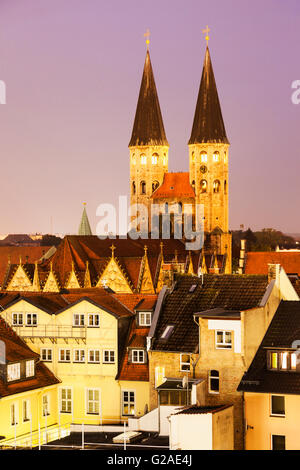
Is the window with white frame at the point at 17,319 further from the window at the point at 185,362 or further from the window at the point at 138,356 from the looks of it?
the window at the point at 185,362

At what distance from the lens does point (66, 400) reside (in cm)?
4644

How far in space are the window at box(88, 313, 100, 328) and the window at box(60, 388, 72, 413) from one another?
3.64m

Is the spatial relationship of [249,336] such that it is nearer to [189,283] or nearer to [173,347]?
[173,347]

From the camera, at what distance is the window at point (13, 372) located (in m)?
42.5

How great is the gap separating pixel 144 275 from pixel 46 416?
48.9 metres

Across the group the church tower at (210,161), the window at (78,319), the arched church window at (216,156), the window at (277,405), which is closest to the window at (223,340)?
the window at (277,405)

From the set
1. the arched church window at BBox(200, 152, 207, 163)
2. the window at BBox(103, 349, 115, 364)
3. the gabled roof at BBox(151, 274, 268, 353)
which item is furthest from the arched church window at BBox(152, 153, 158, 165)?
the window at BBox(103, 349, 115, 364)

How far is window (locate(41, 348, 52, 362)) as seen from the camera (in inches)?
1884

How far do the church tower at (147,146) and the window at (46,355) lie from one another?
314 feet

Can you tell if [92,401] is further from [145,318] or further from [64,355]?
[145,318]

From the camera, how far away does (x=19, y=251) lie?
135m

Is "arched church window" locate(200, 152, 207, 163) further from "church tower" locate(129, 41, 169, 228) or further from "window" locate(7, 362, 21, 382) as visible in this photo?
"window" locate(7, 362, 21, 382)
